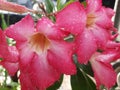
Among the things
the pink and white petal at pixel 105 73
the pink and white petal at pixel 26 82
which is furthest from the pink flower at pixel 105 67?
the pink and white petal at pixel 26 82

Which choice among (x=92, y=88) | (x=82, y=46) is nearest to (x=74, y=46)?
(x=82, y=46)

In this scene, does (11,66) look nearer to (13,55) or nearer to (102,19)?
(13,55)

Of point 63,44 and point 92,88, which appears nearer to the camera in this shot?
point 63,44

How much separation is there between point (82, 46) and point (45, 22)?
6 cm

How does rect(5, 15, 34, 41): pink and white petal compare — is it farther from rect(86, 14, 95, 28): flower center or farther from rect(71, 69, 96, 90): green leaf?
rect(71, 69, 96, 90): green leaf

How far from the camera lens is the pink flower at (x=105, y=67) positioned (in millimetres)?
483

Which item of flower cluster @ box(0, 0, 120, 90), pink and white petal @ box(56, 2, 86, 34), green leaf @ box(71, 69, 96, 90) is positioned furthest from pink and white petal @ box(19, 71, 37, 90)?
green leaf @ box(71, 69, 96, 90)

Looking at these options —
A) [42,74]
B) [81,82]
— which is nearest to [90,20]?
[42,74]

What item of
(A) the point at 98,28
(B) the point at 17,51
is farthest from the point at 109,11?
(B) the point at 17,51

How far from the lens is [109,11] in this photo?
50 centimetres

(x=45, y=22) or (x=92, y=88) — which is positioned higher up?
(x=45, y=22)

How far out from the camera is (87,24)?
456 mm

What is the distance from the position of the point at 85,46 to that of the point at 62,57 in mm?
36

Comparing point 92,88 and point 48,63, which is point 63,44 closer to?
point 48,63
